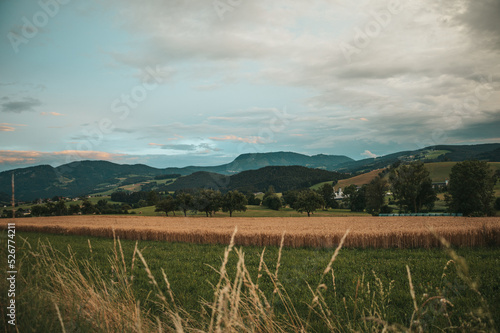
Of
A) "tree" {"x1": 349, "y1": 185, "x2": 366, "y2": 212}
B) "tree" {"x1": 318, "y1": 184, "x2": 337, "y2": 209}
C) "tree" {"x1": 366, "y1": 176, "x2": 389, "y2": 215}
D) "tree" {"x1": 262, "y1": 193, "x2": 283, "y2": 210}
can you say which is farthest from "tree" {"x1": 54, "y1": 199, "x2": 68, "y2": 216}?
"tree" {"x1": 349, "y1": 185, "x2": 366, "y2": 212}

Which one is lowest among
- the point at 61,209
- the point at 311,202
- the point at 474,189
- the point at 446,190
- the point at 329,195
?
the point at 61,209

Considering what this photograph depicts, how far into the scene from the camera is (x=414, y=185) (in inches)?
1991

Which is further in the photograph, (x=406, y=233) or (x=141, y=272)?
(x=406, y=233)

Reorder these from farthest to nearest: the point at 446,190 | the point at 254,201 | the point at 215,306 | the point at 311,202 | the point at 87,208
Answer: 1. the point at 254,201
2. the point at 87,208
3. the point at 311,202
4. the point at 446,190
5. the point at 215,306

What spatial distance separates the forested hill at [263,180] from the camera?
15738 cm

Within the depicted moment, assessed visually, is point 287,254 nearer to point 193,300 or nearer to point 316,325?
point 193,300

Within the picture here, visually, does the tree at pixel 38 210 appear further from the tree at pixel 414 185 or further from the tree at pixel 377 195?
the tree at pixel 414 185

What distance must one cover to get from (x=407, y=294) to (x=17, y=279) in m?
9.79

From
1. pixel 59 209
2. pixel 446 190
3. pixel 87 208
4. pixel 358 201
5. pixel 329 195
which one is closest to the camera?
pixel 446 190

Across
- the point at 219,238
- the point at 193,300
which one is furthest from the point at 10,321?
the point at 219,238

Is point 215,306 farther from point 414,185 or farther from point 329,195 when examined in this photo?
point 329,195

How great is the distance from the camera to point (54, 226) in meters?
29.4

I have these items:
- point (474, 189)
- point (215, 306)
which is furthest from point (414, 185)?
point (215, 306)

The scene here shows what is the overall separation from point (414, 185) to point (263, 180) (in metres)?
132
